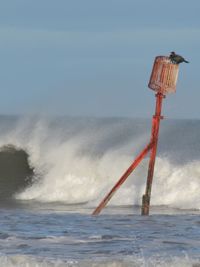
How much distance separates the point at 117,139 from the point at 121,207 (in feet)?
42.4

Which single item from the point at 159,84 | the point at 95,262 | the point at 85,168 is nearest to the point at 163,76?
the point at 159,84

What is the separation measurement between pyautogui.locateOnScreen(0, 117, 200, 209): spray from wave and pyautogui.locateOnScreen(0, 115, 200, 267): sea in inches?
1.2

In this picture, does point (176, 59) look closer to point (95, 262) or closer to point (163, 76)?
point (163, 76)

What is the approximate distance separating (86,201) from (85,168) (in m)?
3.85

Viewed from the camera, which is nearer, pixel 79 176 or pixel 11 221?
pixel 11 221

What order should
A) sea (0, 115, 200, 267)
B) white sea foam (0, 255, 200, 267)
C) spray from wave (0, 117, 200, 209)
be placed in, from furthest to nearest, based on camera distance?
1. spray from wave (0, 117, 200, 209)
2. sea (0, 115, 200, 267)
3. white sea foam (0, 255, 200, 267)

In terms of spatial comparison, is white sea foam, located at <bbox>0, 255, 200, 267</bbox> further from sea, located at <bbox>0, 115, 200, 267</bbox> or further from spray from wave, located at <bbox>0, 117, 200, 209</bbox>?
spray from wave, located at <bbox>0, 117, 200, 209</bbox>

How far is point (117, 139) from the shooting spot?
3684 centimetres

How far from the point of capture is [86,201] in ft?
86.5

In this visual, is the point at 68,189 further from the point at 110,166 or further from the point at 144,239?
the point at 144,239

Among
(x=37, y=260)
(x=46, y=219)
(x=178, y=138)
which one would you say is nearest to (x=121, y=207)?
(x=46, y=219)

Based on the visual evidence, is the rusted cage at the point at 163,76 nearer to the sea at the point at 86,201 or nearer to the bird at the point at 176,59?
the bird at the point at 176,59

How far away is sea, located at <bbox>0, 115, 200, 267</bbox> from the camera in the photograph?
15.2 m

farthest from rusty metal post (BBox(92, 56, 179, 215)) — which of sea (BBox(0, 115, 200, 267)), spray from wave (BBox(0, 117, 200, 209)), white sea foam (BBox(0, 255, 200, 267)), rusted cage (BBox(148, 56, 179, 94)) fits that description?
white sea foam (BBox(0, 255, 200, 267))
